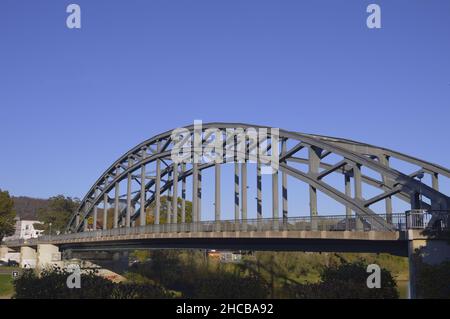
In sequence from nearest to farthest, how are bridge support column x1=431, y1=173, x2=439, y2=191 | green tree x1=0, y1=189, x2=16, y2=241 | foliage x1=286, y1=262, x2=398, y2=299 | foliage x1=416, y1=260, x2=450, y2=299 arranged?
foliage x1=416, y1=260, x2=450, y2=299
foliage x1=286, y1=262, x2=398, y2=299
bridge support column x1=431, y1=173, x2=439, y2=191
green tree x1=0, y1=189, x2=16, y2=241

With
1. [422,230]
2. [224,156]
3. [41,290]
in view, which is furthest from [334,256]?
[422,230]

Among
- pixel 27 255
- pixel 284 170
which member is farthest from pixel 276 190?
pixel 27 255

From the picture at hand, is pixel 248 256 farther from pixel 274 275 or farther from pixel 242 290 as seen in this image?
pixel 242 290

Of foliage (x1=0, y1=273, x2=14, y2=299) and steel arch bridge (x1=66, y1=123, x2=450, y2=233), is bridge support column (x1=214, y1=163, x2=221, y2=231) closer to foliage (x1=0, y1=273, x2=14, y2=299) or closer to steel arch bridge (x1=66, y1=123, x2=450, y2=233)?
steel arch bridge (x1=66, y1=123, x2=450, y2=233)

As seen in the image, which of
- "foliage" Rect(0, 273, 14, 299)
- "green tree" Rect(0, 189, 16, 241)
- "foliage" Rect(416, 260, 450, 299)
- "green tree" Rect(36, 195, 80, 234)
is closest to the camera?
"foliage" Rect(416, 260, 450, 299)

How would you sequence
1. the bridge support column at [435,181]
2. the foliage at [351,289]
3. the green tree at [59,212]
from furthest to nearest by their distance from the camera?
the green tree at [59,212] < the bridge support column at [435,181] < the foliage at [351,289]

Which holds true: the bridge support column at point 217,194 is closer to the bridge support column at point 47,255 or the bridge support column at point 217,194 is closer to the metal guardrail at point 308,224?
the metal guardrail at point 308,224

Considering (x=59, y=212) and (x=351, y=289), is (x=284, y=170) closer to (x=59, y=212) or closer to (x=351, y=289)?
(x=351, y=289)

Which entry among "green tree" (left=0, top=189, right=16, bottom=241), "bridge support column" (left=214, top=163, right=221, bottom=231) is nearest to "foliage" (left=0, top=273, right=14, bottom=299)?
"green tree" (left=0, top=189, right=16, bottom=241)

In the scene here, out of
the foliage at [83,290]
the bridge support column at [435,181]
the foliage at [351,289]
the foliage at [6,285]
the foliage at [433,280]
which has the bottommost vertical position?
the foliage at [6,285]

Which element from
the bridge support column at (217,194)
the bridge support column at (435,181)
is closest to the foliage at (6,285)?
the bridge support column at (217,194)

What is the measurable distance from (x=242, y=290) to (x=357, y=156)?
12127 millimetres

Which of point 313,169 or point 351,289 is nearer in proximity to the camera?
point 351,289
